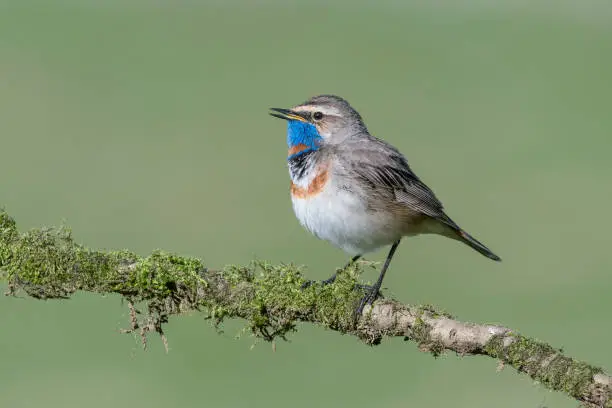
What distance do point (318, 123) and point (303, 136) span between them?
0.56ft

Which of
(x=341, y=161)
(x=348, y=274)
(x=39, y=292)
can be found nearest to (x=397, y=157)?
(x=341, y=161)

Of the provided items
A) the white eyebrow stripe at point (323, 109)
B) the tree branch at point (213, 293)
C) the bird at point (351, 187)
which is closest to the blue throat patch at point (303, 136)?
the bird at point (351, 187)

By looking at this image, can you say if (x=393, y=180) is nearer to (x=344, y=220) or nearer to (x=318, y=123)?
(x=344, y=220)

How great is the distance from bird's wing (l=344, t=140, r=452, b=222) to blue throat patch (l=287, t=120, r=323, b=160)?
45cm

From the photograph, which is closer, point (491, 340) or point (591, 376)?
point (591, 376)

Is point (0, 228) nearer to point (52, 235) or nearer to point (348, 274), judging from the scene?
point (52, 235)

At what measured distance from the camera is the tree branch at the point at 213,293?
5.22 m

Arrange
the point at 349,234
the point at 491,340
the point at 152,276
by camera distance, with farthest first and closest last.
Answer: the point at 349,234
the point at 152,276
the point at 491,340

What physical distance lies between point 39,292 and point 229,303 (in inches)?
44.1

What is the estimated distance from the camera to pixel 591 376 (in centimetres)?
464

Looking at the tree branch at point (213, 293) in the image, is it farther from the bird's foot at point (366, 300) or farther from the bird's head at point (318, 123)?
the bird's head at point (318, 123)

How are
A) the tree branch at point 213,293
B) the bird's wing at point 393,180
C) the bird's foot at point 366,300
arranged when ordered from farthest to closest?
the bird's wing at point 393,180 → the bird's foot at point 366,300 → the tree branch at point 213,293

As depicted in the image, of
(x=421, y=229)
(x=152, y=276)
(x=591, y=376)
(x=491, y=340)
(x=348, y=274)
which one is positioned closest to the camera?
(x=591, y=376)

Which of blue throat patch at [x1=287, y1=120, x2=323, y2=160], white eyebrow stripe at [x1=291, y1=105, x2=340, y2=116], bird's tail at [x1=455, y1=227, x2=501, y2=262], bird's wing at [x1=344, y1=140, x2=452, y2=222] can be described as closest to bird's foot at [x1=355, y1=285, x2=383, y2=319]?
bird's wing at [x1=344, y1=140, x2=452, y2=222]
